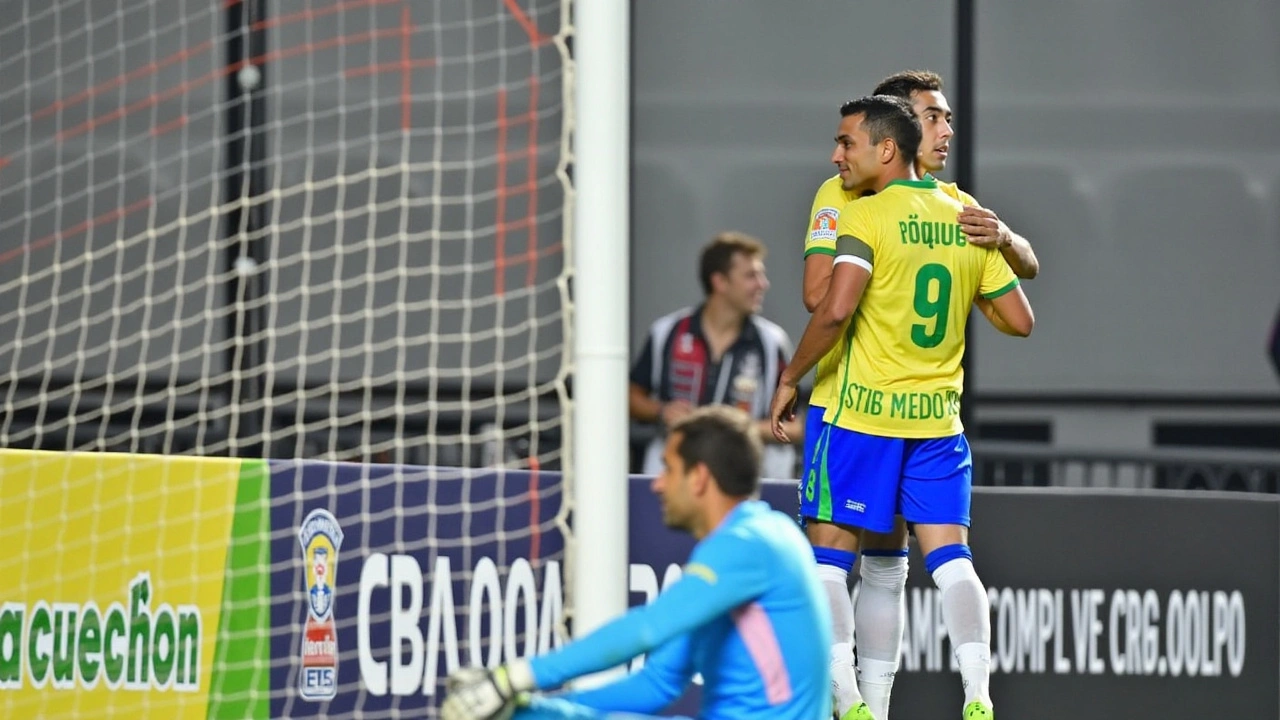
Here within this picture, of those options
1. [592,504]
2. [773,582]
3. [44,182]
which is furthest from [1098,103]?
[773,582]

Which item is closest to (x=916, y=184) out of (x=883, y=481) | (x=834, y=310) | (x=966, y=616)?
Result: (x=834, y=310)

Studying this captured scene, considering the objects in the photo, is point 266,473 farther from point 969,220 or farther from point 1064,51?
point 1064,51

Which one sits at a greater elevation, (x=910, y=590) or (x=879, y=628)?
(x=910, y=590)

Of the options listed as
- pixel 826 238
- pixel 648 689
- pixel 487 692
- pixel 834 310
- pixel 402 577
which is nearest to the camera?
pixel 487 692

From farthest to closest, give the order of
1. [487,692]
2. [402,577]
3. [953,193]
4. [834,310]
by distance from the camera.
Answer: [402,577]
[953,193]
[834,310]
[487,692]

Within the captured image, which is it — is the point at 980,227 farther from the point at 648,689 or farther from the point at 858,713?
the point at 648,689

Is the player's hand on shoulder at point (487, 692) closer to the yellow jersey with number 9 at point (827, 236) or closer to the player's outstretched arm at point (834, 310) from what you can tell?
the player's outstretched arm at point (834, 310)

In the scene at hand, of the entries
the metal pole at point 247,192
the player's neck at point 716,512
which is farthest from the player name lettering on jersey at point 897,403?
the metal pole at point 247,192

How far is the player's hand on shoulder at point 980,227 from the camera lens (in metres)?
5.21

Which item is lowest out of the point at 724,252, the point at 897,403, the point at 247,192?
the point at 897,403

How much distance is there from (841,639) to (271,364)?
8.30 feet

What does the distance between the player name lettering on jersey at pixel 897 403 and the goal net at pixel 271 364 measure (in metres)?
0.79

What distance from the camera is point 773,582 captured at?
3730 mm

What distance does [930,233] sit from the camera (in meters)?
5.18
